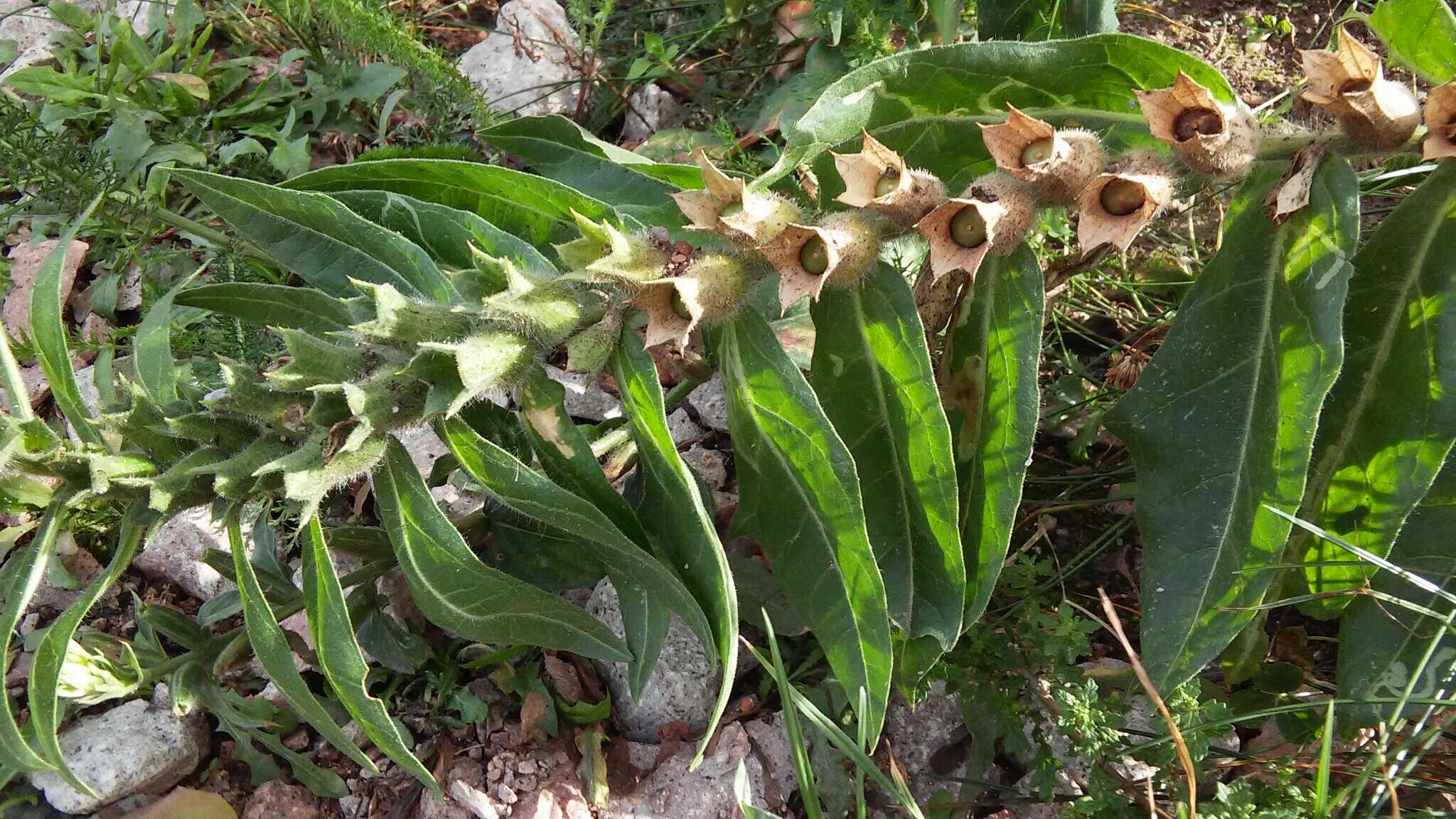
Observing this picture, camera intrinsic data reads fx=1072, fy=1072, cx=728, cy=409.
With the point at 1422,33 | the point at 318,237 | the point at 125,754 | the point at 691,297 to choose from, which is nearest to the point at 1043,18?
the point at 1422,33

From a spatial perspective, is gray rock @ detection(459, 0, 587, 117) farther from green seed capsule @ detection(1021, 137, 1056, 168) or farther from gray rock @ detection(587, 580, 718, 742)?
green seed capsule @ detection(1021, 137, 1056, 168)

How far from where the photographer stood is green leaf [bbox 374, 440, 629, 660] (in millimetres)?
2152

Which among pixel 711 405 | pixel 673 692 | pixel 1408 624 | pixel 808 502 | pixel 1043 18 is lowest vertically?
pixel 673 692

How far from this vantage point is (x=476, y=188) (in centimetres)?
260

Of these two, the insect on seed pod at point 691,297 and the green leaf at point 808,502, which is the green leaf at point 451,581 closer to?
the green leaf at point 808,502

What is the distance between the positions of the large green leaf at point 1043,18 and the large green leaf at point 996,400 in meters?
0.82

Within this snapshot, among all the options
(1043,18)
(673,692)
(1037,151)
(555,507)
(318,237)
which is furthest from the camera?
(673,692)

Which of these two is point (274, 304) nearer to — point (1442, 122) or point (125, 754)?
point (125, 754)

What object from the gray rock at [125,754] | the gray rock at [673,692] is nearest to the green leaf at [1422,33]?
the gray rock at [673,692]

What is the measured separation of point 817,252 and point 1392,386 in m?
1.16

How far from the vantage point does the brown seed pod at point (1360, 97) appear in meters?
1.81

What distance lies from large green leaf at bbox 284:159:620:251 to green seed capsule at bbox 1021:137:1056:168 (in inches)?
38.2

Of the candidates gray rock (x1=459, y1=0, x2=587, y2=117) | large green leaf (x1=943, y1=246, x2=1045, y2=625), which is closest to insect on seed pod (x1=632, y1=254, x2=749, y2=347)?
large green leaf (x1=943, y1=246, x2=1045, y2=625)

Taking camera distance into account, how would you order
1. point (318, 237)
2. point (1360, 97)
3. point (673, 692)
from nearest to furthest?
point (1360, 97) → point (318, 237) → point (673, 692)
